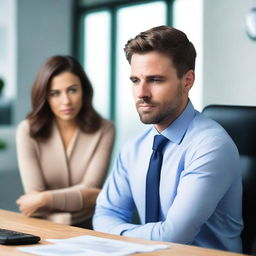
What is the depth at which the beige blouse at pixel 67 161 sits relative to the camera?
2.84m

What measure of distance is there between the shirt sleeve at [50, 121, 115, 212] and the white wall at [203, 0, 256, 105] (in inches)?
54.2

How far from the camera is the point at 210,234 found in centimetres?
197

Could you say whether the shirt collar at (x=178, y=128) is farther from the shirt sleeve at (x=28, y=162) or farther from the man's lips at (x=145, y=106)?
the shirt sleeve at (x=28, y=162)

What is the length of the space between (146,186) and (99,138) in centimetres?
98

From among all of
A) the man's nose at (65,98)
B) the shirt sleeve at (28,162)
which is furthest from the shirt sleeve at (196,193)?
the man's nose at (65,98)

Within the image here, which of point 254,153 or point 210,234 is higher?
point 254,153

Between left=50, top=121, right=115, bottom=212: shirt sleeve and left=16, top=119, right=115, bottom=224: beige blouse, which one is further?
left=16, top=119, right=115, bottom=224: beige blouse

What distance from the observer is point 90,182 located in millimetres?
2879

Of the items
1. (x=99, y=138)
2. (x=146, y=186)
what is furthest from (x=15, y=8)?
(x=146, y=186)

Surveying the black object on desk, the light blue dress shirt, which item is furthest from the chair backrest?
the black object on desk

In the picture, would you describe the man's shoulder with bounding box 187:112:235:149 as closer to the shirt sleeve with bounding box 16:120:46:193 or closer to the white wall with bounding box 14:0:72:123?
the shirt sleeve with bounding box 16:120:46:193

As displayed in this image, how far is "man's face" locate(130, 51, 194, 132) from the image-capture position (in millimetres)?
1990

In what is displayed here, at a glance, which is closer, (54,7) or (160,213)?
(160,213)

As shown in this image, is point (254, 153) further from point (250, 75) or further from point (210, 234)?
point (250, 75)
